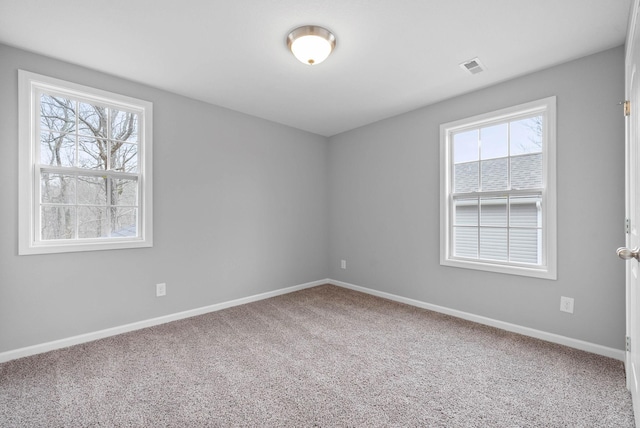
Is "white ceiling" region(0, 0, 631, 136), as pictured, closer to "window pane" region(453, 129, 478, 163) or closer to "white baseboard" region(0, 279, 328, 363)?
"window pane" region(453, 129, 478, 163)

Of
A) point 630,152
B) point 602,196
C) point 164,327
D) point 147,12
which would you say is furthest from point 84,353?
point 602,196

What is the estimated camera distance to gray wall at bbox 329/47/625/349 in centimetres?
228

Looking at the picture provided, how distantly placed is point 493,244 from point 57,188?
13.5ft

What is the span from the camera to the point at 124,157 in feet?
9.32

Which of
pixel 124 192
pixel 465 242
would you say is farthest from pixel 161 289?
pixel 465 242

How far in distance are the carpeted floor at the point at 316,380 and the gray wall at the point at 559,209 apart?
1.19 feet

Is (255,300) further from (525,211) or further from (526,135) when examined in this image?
(526,135)

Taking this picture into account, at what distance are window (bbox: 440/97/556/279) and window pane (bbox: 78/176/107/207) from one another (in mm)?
3489

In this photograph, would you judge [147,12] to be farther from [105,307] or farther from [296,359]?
[296,359]

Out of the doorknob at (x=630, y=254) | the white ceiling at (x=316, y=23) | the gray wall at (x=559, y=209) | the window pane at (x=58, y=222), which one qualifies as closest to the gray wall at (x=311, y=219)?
the gray wall at (x=559, y=209)

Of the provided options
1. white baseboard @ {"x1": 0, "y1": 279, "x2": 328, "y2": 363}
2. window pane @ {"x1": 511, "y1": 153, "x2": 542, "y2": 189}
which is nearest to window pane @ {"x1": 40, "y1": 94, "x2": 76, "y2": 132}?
white baseboard @ {"x1": 0, "y1": 279, "x2": 328, "y2": 363}

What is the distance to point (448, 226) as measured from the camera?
129 inches

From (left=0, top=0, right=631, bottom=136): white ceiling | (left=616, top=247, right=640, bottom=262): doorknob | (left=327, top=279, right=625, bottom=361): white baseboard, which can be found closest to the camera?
(left=616, top=247, right=640, bottom=262): doorknob

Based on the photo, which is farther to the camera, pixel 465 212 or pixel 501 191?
pixel 465 212
